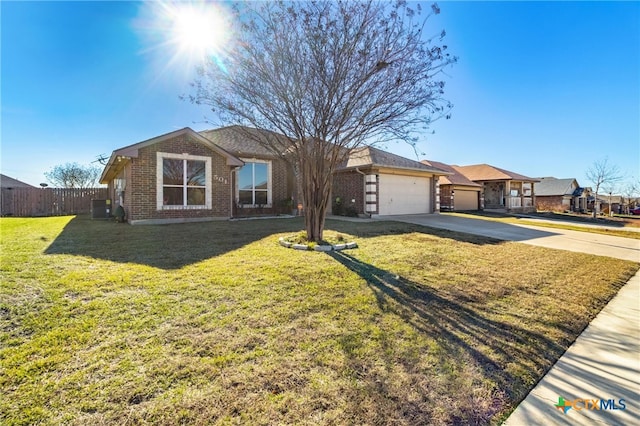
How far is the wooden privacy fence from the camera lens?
58.5 ft

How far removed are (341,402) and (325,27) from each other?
274 inches

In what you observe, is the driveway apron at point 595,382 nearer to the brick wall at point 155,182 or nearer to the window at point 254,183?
the brick wall at point 155,182

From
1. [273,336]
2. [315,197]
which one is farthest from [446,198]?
[273,336]

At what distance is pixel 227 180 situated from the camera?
13164 millimetres

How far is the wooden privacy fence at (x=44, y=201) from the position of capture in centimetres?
1784

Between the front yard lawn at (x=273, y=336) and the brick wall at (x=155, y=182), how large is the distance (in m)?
5.26

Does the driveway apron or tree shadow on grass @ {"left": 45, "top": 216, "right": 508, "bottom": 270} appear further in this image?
tree shadow on grass @ {"left": 45, "top": 216, "right": 508, "bottom": 270}

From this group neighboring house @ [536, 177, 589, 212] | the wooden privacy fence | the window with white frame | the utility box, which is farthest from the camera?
neighboring house @ [536, 177, 589, 212]

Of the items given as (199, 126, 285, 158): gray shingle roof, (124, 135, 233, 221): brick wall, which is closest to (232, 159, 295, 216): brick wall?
(199, 126, 285, 158): gray shingle roof

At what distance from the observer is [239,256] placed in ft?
20.1

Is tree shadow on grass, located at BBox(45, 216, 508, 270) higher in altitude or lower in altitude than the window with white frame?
lower

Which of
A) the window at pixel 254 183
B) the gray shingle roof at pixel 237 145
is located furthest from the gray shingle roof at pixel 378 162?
the gray shingle roof at pixel 237 145

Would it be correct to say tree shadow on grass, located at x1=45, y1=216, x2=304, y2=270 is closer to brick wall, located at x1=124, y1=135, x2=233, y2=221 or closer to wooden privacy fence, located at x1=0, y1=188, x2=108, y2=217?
brick wall, located at x1=124, y1=135, x2=233, y2=221

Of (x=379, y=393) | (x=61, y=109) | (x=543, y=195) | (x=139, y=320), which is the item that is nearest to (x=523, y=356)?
(x=379, y=393)
